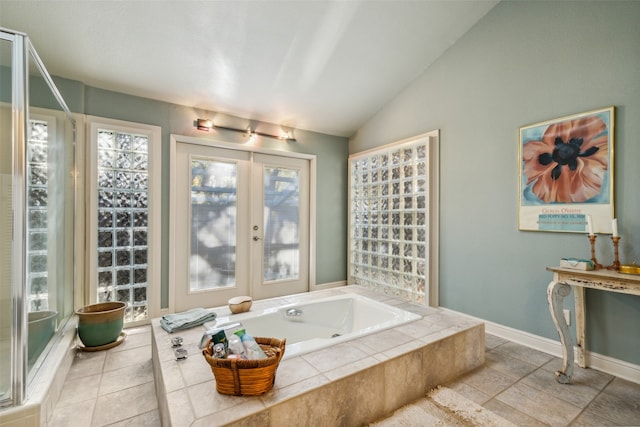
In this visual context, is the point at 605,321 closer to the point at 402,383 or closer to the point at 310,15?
the point at 402,383

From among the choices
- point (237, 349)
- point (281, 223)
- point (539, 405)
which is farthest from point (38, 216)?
point (539, 405)

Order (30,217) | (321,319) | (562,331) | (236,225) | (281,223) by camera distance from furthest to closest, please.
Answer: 1. (281,223)
2. (236,225)
3. (321,319)
4. (562,331)
5. (30,217)

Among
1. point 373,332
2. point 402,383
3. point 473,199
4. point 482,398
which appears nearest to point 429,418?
point 402,383

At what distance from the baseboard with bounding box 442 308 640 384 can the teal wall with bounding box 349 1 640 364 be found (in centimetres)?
4

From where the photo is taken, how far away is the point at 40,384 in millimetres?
1493

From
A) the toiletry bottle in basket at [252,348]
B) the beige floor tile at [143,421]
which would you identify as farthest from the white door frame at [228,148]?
the toiletry bottle in basket at [252,348]

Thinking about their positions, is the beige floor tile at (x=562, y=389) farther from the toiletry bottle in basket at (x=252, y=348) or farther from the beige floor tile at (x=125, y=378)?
the beige floor tile at (x=125, y=378)

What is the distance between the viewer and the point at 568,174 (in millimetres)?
2174

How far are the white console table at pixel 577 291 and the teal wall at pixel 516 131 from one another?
0.10 meters

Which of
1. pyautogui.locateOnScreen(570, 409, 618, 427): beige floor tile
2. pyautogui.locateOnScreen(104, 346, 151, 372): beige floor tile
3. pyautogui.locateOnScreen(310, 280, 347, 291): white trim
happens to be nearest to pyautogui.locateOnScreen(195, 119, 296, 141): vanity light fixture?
pyautogui.locateOnScreen(310, 280, 347, 291): white trim

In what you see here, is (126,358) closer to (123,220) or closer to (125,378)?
(125,378)

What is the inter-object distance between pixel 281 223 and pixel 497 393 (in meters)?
2.70

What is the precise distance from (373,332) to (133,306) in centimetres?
232

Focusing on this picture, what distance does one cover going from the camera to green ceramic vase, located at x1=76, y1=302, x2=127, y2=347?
2.24 m
